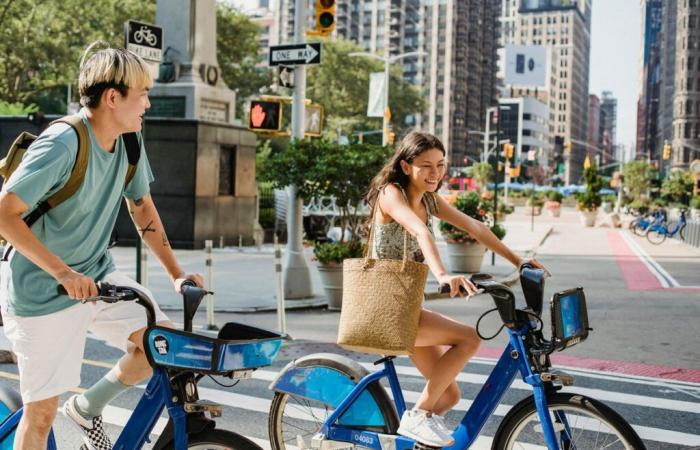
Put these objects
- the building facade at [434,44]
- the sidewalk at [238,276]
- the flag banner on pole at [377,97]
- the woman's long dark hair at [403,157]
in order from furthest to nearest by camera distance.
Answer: the building facade at [434,44] < the flag banner on pole at [377,97] < the sidewalk at [238,276] < the woman's long dark hair at [403,157]

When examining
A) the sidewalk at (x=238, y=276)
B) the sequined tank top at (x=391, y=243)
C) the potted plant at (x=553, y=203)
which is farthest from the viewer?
the potted plant at (x=553, y=203)

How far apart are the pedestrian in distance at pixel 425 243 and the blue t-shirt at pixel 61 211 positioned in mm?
1234

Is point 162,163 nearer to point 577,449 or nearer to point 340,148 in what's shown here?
point 340,148

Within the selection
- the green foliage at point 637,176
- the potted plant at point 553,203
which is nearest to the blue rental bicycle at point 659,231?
the potted plant at point 553,203

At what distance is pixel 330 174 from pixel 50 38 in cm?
3788

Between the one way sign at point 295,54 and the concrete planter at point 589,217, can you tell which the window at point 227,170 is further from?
the concrete planter at point 589,217

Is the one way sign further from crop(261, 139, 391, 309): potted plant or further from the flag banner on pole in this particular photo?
the flag banner on pole

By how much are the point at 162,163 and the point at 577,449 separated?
20128mm

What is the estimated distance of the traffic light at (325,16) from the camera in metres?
14.1

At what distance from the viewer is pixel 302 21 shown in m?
14.1

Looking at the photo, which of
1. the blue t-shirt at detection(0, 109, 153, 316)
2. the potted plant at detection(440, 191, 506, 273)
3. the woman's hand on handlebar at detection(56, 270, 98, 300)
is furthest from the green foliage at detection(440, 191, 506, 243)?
the woman's hand on handlebar at detection(56, 270, 98, 300)

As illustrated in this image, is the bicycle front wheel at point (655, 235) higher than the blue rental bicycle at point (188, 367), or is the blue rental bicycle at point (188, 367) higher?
the blue rental bicycle at point (188, 367)

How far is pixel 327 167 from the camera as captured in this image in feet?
43.2

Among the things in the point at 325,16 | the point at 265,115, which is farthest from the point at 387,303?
the point at 325,16
